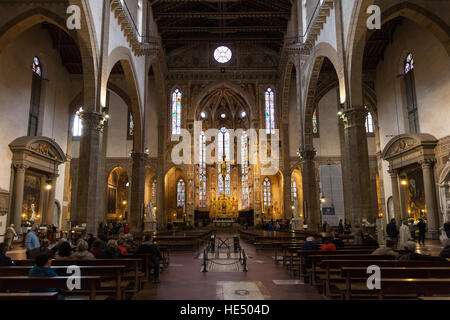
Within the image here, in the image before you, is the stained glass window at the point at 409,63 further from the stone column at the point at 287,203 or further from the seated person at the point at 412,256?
the seated person at the point at 412,256

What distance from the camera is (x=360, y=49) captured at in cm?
1327

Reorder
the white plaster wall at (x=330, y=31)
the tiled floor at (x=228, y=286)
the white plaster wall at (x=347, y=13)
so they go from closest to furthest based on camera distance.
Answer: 1. the tiled floor at (x=228, y=286)
2. the white plaster wall at (x=347, y=13)
3. the white plaster wall at (x=330, y=31)

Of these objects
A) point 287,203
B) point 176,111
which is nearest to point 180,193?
point 176,111

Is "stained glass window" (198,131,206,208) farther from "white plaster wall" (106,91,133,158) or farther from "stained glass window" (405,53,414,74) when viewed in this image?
"stained glass window" (405,53,414,74)

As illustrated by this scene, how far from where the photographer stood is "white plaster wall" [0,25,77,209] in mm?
16828

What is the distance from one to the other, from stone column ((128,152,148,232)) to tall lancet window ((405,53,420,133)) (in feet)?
52.0

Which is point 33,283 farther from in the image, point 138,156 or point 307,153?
point 307,153

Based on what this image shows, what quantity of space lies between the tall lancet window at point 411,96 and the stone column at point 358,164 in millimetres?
8048

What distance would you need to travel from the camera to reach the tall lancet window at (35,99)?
1942cm

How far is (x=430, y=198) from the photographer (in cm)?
1741

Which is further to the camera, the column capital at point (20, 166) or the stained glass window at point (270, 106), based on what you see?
the stained glass window at point (270, 106)

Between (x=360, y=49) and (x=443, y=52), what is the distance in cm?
662

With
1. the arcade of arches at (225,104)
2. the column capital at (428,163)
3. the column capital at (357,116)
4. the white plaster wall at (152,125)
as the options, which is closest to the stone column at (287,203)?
the arcade of arches at (225,104)
